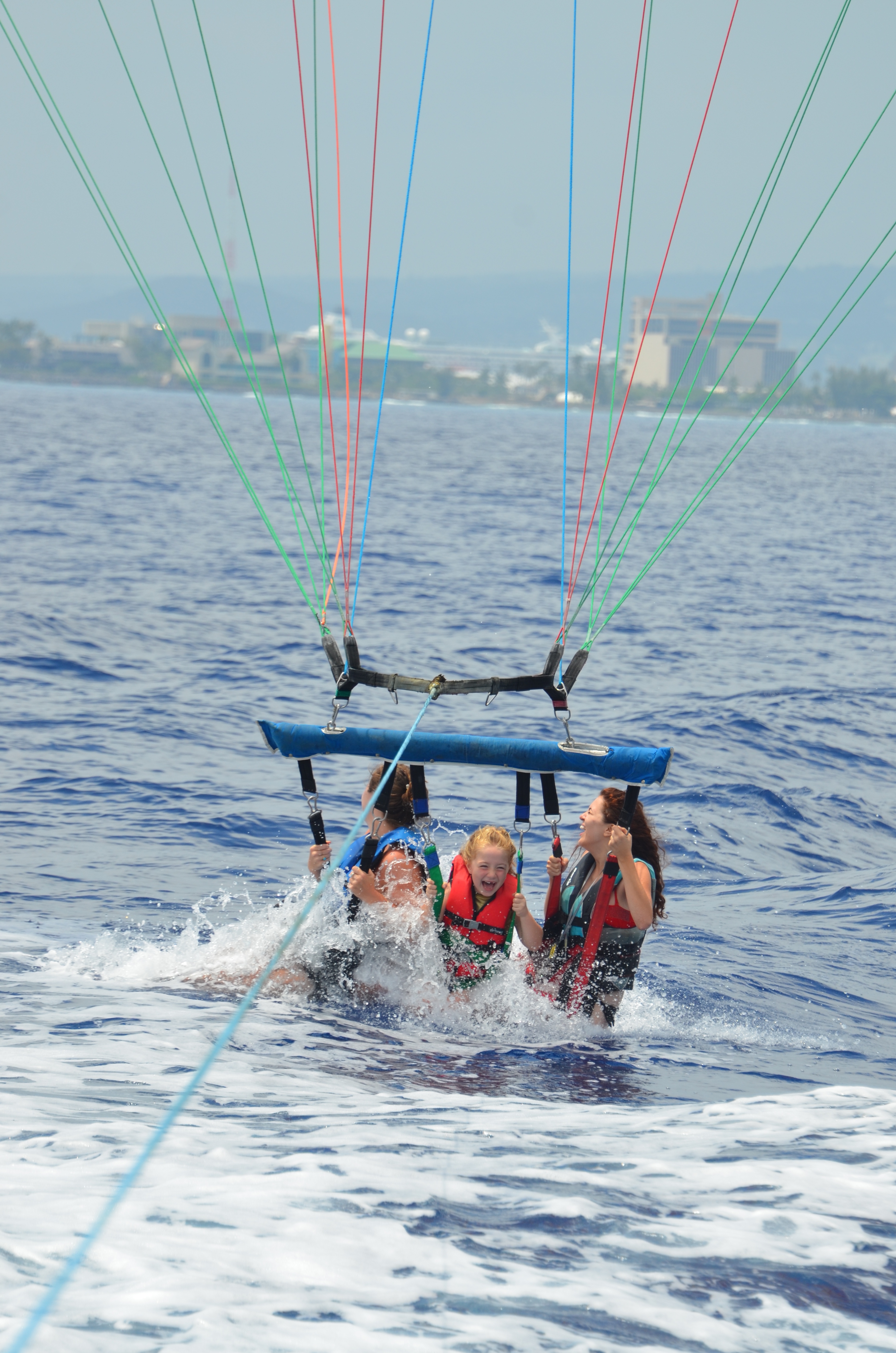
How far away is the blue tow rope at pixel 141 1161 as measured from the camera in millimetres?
3518

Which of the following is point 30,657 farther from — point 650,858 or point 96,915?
point 650,858

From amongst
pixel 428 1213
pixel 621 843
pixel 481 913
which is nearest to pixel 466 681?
pixel 621 843

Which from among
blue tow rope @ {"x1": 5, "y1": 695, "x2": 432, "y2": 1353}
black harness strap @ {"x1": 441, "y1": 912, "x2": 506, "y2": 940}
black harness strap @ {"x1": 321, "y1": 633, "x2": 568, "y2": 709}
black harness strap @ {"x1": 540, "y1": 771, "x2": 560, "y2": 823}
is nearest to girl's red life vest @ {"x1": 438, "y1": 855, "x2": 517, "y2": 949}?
black harness strap @ {"x1": 441, "y1": 912, "x2": 506, "y2": 940}

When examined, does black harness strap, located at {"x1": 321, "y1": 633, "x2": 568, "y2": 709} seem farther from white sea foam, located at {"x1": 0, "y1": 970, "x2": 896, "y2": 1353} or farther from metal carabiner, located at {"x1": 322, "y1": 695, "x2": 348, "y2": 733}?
white sea foam, located at {"x1": 0, "y1": 970, "x2": 896, "y2": 1353}

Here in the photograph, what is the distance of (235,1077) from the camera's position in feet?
18.1

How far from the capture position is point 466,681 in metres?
5.98

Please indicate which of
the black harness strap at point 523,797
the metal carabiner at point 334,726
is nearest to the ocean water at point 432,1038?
the black harness strap at point 523,797

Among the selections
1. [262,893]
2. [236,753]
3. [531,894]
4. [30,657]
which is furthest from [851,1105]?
[30,657]

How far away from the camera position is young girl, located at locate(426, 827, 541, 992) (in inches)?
238

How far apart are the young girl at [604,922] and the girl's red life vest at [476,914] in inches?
7.6

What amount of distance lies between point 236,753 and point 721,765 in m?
4.22

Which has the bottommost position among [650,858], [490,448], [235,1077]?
[490,448]

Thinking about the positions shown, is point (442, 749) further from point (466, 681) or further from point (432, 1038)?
point (432, 1038)

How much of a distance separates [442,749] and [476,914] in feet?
3.00
